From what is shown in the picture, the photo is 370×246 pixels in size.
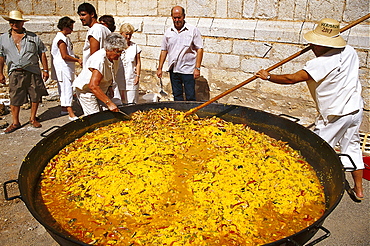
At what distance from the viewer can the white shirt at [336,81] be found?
331 cm

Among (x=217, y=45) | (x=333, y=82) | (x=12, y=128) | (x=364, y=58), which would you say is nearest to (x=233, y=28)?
(x=217, y=45)

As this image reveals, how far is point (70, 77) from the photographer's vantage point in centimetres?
665

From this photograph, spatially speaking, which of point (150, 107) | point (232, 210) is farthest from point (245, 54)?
point (232, 210)

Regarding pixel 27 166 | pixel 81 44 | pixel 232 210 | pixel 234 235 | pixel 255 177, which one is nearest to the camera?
pixel 234 235

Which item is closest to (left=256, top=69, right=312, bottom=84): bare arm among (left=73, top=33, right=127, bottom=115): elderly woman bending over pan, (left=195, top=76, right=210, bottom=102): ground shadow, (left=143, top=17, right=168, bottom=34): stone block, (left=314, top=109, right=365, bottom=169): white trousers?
(left=314, top=109, right=365, bottom=169): white trousers

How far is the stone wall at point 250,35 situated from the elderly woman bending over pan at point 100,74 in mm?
2812

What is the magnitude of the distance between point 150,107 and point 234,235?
8.86 ft

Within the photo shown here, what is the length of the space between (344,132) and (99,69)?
11.0 feet

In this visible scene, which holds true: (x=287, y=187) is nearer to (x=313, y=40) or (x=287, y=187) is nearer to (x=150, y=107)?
(x=313, y=40)

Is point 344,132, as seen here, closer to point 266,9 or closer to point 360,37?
point 360,37

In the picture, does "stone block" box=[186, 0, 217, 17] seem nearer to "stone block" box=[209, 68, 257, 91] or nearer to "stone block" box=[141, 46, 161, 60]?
Result: "stone block" box=[209, 68, 257, 91]

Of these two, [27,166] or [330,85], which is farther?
[330,85]

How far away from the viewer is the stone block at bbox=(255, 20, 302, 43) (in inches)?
212

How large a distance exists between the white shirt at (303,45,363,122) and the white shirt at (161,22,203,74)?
2.95m
